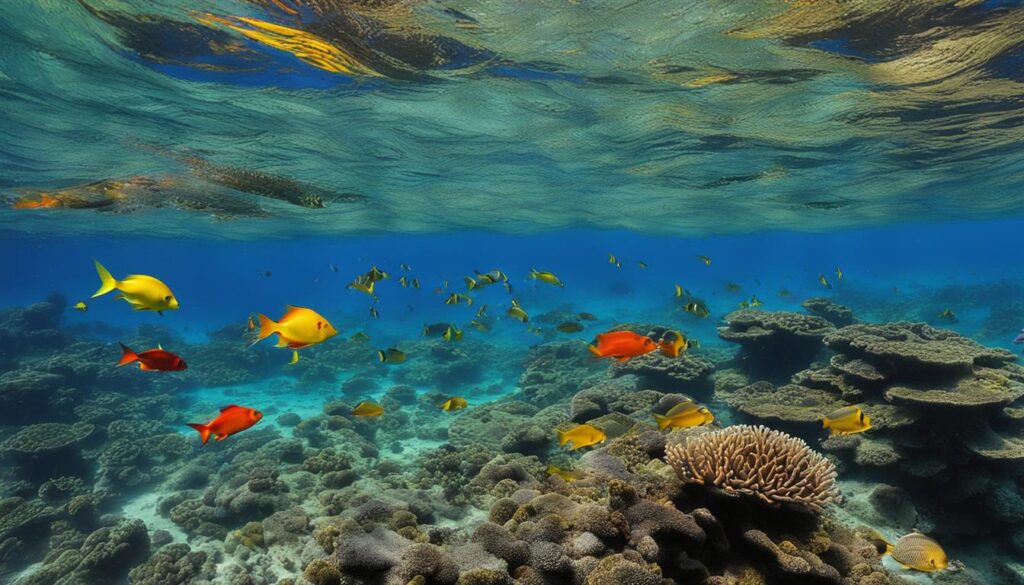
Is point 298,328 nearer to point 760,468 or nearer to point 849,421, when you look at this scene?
point 760,468

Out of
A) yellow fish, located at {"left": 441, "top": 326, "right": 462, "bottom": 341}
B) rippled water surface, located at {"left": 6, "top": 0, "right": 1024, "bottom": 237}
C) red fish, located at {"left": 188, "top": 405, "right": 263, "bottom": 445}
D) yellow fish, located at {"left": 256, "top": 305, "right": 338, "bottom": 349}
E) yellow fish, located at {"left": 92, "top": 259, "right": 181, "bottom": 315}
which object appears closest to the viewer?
yellow fish, located at {"left": 256, "top": 305, "right": 338, "bottom": 349}

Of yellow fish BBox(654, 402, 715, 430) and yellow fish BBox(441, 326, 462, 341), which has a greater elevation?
yellow fish BBox(654, 402, 715, 430)

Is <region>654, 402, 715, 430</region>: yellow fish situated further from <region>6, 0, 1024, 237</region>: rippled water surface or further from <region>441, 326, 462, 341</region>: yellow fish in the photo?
<region>6, 0, 1024, 237</region>: rippled water surface

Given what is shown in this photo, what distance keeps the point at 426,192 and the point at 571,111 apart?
1259 centimetres

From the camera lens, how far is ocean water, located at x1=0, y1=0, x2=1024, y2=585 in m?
4.36

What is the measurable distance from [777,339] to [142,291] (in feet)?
45.2

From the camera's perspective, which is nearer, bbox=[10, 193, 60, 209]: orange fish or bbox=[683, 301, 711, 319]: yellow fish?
bbox=[683, 301, 711, 319]: yellow fish

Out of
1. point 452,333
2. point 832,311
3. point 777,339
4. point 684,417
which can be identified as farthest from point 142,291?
point 832,311

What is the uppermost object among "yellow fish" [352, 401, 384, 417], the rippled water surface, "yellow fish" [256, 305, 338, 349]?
the rippled water surface

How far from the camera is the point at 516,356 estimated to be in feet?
87.8

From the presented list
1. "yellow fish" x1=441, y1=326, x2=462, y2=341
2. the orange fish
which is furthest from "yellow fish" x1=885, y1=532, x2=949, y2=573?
the orange fish

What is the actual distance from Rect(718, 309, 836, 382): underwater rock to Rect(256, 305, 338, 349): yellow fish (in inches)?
460

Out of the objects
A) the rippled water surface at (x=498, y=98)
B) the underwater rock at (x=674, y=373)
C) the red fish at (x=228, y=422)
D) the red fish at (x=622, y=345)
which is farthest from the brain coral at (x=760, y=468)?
the rippled water surface at (x=498, y=98)

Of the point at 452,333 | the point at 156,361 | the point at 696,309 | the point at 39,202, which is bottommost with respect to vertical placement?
the point at 39,202
